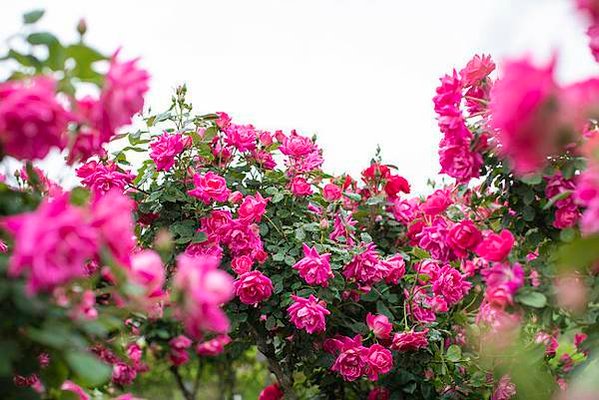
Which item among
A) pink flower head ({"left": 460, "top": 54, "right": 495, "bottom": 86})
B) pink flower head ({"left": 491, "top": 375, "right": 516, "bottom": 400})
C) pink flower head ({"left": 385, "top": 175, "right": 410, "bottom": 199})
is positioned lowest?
pink flower head ({"left": 491, "top": 375, "right": 516, "bottom": 400})

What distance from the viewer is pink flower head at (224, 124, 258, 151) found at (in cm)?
216

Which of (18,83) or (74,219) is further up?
(18,83)

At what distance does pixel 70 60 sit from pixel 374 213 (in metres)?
1.46

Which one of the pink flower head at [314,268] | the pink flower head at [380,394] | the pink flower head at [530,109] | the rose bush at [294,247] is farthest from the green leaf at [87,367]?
the pink flower head at [380,394]

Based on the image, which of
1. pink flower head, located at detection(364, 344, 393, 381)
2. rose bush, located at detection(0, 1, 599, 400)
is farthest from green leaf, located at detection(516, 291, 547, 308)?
pink flower head, located at detection(364, 344, 393, 381)

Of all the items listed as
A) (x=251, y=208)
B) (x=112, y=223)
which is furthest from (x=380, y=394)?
(x=112, y=223)

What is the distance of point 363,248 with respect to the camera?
6.76ft

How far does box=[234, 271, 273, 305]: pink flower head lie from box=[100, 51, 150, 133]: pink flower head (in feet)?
2.94

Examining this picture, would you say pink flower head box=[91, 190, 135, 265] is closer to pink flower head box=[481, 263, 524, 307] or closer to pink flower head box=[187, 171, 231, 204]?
pink flower head box=[481, 263, 524, 307]

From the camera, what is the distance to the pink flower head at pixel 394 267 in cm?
208

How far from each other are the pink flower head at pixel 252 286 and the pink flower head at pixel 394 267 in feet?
1.17

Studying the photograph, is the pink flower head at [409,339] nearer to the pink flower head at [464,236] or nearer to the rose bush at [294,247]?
the rose bush at [294,247]

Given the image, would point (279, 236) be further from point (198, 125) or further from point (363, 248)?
point (198, 125)

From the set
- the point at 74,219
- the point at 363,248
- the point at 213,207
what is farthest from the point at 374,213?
the point at 74,219
